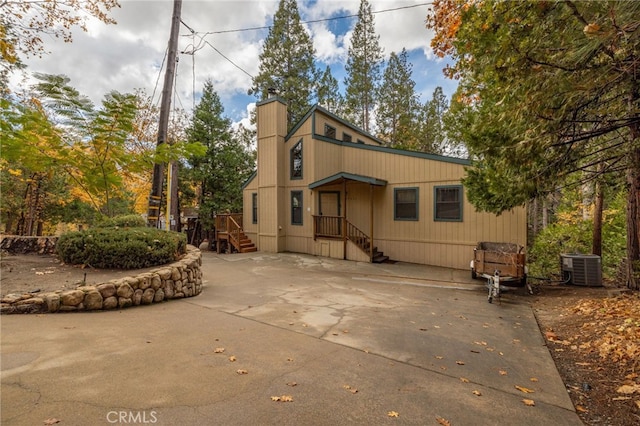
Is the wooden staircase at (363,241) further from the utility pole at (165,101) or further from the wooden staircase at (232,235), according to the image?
the utility pole at (165,101)

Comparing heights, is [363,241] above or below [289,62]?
below

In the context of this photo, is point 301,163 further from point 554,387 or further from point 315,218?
point 554,387

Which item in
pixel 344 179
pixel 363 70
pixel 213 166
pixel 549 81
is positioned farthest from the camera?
pixel 363 70

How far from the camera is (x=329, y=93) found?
2317 centimetres

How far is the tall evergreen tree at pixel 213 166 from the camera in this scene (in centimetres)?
1664

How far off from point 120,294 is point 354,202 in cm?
921

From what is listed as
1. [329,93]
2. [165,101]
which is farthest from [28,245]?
[329,93]

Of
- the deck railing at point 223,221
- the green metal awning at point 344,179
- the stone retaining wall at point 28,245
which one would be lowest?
the stone retaining wall at point 28,245

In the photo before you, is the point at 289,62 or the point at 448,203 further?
the point at 289,62

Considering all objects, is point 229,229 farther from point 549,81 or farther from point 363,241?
point 549,81

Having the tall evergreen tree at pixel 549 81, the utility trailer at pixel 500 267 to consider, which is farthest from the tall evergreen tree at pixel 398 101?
the tall evergreen tree at pixel 549 81

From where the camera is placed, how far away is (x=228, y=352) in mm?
3176

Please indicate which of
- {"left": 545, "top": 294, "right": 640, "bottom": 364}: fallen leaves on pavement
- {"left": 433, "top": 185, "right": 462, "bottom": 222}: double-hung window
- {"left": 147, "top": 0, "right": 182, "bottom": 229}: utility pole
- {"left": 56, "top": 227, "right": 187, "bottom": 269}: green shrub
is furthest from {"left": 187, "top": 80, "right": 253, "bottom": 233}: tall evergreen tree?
{"left": 545, "top": 294, "right": 640, "bottom": 364}: fallen leaves on pavement

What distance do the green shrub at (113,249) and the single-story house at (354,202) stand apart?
662 cm
